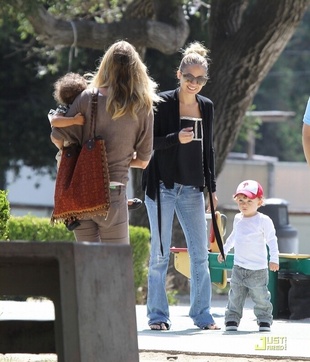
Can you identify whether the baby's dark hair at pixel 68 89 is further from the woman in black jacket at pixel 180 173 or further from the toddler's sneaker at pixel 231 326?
the toddler's sneaker at pixel 231 326

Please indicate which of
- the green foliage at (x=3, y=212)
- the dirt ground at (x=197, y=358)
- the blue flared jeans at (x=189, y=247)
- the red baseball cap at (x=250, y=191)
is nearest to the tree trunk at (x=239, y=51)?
the green foliage at (x=3, y=212)

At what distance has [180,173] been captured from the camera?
8.09 m

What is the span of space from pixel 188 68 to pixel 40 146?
53.6ft

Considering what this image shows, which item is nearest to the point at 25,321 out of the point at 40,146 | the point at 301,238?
the point at 301,238

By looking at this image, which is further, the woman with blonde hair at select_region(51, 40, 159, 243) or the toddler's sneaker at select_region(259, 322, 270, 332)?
the toddler's sneaker at select_region(259, 322, 270, 332)

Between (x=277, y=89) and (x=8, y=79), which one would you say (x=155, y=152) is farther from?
(x=277, y=89)

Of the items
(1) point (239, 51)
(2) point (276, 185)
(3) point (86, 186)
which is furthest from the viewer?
(2) point (276, 185)

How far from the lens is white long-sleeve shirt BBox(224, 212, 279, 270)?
8453 mm

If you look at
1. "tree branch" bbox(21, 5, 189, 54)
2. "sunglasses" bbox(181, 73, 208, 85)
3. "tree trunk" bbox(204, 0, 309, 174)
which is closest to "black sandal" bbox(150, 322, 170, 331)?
"sunglasses" bbox(181, 73, 208, 85)

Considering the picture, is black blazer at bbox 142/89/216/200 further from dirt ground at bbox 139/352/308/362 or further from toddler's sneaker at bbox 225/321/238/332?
dirt ground at bbox 139/352/308/362

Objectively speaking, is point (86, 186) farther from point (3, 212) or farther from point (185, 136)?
point (3, 212)

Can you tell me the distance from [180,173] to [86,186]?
4.98 ft

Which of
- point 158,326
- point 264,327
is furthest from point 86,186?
point 264,327

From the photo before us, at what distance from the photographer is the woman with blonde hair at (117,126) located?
22.5ft
